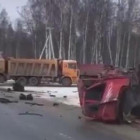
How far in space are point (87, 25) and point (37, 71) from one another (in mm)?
23076

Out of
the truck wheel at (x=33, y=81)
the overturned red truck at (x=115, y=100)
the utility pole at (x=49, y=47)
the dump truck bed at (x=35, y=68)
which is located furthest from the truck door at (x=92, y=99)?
the utility pole at (x=49, y=47)

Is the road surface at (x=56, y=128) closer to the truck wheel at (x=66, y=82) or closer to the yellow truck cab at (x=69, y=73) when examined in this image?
the truck wheel at (x=66, y=82)

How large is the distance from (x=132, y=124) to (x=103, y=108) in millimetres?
989

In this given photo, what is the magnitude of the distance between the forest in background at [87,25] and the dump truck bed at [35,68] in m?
18.2

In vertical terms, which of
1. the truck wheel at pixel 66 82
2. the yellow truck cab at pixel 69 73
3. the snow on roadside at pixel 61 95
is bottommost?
→ the truck wheel at pixel 66 82

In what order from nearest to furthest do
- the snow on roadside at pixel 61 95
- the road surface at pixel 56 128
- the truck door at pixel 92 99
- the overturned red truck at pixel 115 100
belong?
the road surface at pixel 56 128 → the overturned red truck at pixel 115 100 → the truck door at pixel 92 99 → the snow on roadside at pixel 61 95

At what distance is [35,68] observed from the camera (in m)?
46.3

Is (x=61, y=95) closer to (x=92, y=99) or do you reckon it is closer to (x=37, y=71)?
(x=92, y=99)

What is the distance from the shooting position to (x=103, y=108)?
15523mm

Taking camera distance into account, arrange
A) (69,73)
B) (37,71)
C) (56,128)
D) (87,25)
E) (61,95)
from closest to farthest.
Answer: (56,128) → (61,95) → (37,71) → (69,73) → (87,25)

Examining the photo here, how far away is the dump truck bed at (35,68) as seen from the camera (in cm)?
4622

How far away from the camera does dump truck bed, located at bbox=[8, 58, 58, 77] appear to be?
46.2 m

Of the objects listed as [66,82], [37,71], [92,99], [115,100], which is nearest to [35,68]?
[37,71]

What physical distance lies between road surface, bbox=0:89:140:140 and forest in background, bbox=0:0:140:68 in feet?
156
